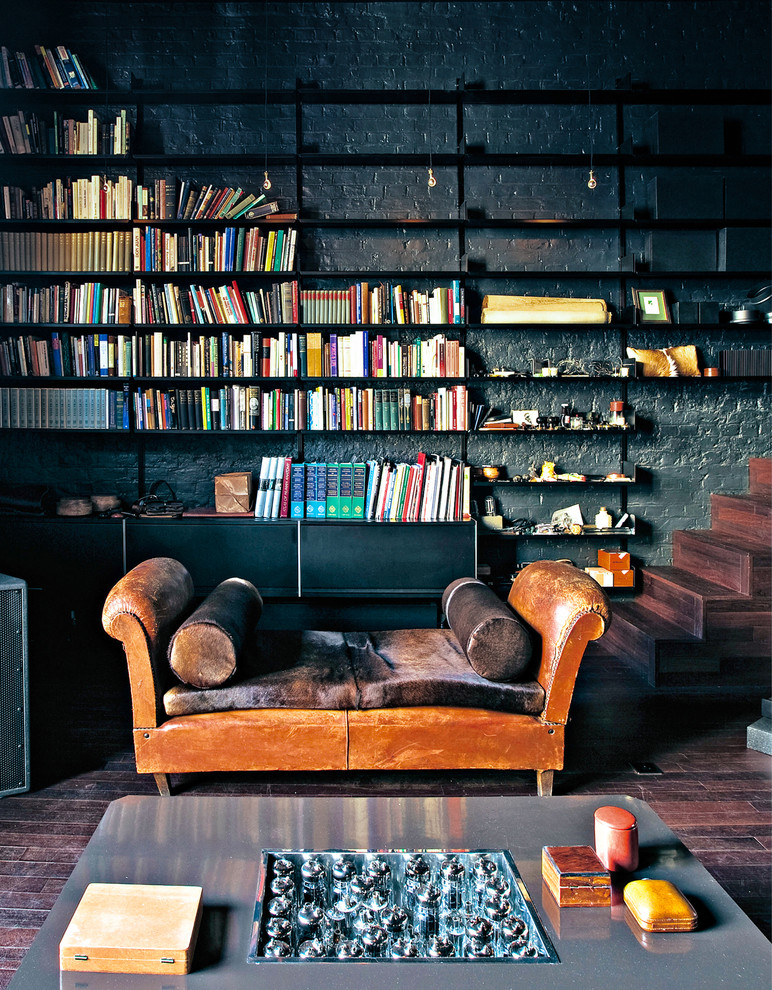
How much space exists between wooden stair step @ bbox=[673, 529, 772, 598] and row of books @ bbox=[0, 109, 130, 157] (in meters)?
4.28

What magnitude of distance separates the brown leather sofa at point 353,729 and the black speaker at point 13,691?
1.41 ft

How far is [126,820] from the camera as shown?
6.15 ft

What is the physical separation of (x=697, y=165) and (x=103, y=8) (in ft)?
13.1

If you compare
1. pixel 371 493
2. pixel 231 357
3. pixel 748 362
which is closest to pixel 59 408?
pixel 231 357

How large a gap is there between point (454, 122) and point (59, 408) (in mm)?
3137

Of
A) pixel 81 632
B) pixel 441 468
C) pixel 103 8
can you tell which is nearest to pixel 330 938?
pixel 441 468

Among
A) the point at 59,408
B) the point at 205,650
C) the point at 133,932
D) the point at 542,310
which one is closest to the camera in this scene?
the point at 133,932

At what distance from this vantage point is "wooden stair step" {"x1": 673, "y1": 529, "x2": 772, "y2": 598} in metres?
4.16

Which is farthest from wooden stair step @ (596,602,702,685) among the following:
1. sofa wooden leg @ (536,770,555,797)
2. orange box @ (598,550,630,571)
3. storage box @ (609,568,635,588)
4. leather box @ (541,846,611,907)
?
leather box @ (541,846,611,907)

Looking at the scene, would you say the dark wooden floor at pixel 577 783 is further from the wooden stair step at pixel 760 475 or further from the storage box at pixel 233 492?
the wooden stair step at pixel 760 475

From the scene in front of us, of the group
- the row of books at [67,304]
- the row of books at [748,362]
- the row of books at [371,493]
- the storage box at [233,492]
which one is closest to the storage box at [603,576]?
the row of books at [371,493]

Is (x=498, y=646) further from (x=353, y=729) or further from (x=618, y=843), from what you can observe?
(x=618, y=843)

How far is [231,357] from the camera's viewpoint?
4.82 meters

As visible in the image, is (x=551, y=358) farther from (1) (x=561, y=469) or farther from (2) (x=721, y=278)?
(2) (x=721, y=278)
